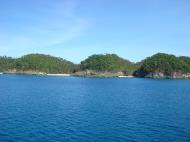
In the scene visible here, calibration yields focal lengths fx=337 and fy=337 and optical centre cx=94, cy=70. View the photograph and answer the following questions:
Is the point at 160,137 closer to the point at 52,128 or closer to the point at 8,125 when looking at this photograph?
the point at 52,128

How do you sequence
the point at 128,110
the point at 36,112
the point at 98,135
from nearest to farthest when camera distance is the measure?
the point at 98,135 < the point at 36,112 < the point at 128,110

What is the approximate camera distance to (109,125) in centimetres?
5466

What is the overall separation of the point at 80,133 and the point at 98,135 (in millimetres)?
2646

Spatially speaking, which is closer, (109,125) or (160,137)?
(160,137)

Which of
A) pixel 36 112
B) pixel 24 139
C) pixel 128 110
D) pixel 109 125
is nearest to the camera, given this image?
pixel 24 139

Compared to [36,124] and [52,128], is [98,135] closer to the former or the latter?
[52,128]

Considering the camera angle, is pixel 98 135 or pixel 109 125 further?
pixel 109 125

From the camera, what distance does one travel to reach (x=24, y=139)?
44250mm

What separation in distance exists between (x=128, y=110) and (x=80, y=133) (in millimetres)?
26124

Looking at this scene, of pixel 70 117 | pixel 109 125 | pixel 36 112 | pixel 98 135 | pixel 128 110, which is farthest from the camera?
pixel 128 110

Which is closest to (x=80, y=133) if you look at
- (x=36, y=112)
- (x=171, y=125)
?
(x=171, y=125)

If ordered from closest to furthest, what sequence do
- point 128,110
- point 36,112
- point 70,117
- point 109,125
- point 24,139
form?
1. point 24,139
2. point 109,125
3. point 70,117
4. point 36,112
5. point 128,110

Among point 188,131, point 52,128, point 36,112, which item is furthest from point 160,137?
point 36,112

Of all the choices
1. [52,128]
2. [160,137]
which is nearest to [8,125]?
[52,128]
